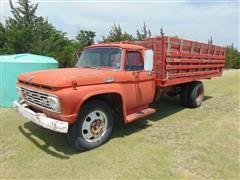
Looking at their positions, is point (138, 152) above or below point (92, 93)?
below

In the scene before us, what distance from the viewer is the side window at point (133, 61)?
5.30 meters

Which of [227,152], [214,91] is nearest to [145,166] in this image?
[227,152]

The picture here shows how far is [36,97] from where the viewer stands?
4.55 m

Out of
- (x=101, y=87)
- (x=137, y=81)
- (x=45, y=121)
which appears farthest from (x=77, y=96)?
(x=137, y=81)

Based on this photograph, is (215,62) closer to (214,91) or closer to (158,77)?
(214,91)

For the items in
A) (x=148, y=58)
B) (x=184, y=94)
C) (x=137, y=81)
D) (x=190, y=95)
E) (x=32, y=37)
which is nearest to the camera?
(x=148, y=58)

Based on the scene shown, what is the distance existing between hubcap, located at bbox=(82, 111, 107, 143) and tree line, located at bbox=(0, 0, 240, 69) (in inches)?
256

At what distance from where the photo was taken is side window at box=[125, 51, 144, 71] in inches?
209

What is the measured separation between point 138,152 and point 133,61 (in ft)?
6.87

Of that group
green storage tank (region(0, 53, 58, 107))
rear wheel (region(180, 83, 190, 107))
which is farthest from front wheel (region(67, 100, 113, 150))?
green storage tank (region(0, 53, 58, 107))

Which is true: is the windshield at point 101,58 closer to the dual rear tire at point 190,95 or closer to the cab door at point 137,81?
the cab door at point 137,81

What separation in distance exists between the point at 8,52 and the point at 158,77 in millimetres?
11441

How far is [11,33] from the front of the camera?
14.5 meters

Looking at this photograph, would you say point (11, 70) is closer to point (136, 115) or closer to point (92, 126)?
point (92, 126)
